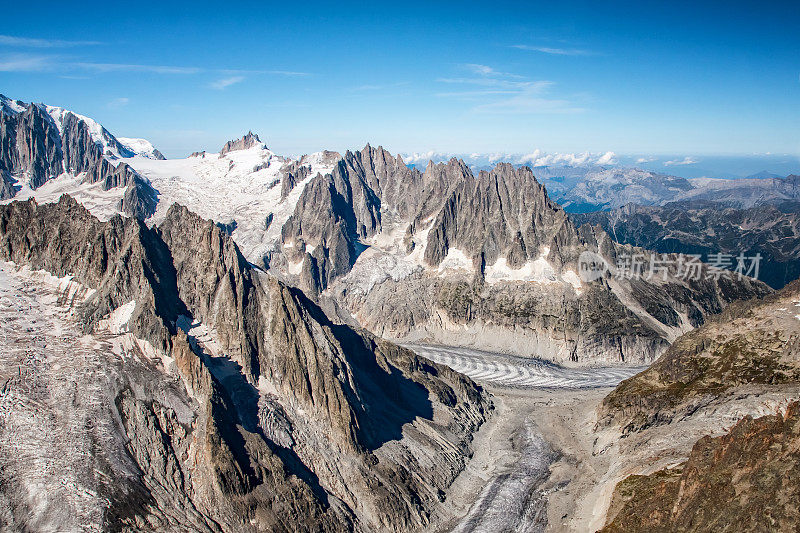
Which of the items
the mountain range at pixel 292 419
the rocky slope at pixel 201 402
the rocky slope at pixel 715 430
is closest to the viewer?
the rocky slope at pixel 715 430

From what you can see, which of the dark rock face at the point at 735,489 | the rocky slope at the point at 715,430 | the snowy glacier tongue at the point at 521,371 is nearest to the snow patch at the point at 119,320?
the dark rock face at the point at 735,489

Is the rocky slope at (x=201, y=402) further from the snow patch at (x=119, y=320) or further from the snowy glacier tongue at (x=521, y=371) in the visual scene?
the snowy glacier tongue at (x=521, y=371)

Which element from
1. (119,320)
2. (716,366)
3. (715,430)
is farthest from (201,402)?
(716,366)

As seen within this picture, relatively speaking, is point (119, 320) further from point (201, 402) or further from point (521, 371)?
point (521, 371)

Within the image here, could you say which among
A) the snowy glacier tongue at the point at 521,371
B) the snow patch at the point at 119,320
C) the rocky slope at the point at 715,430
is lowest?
the snowy glacier tongue at the point at 521,371

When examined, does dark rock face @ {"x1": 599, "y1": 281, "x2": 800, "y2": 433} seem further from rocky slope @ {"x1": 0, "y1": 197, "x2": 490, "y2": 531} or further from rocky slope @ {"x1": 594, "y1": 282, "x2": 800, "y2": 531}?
rocky slope @ {"x1": 0, "y1": 197, "x2": 490, "y2": 531}

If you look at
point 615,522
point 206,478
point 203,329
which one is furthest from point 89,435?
point 615,522

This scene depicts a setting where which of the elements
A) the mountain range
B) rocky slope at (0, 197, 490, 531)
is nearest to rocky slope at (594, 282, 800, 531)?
the mountain range
